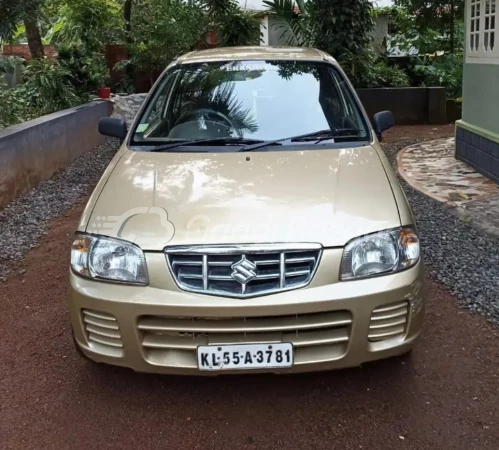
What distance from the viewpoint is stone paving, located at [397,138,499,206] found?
6.65 m

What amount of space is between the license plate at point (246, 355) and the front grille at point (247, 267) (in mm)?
244

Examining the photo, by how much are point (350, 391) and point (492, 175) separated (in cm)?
468

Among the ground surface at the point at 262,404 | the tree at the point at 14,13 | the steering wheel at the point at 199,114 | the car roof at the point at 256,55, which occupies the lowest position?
the ground surface at the point at 262,404

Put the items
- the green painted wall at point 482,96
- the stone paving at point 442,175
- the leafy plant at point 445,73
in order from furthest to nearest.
A: the leafy plant at point 445,73 → the green painted wall at point 482,96 → the stone paving at point 442,175

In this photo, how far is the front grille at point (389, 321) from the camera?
282 centimetres

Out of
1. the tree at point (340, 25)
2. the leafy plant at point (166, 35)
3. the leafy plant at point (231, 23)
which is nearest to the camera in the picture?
the tree at point (340, 25)

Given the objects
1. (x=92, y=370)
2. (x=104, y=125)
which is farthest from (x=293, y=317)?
(x=104, y=125)

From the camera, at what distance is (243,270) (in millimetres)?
2740

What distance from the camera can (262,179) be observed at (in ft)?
10.9

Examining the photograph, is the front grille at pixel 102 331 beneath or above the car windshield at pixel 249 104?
beneath

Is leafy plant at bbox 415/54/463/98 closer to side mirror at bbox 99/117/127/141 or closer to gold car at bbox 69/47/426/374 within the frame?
side mirror at bbox 99/117/127/141

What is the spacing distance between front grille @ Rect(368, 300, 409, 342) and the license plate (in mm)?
394

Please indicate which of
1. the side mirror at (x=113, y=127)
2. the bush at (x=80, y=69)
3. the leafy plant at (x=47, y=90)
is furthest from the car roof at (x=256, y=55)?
the bush at (x=80, y=69)

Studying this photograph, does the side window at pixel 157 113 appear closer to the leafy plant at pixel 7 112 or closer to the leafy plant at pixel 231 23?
the leafy plant at pixel 7 112
